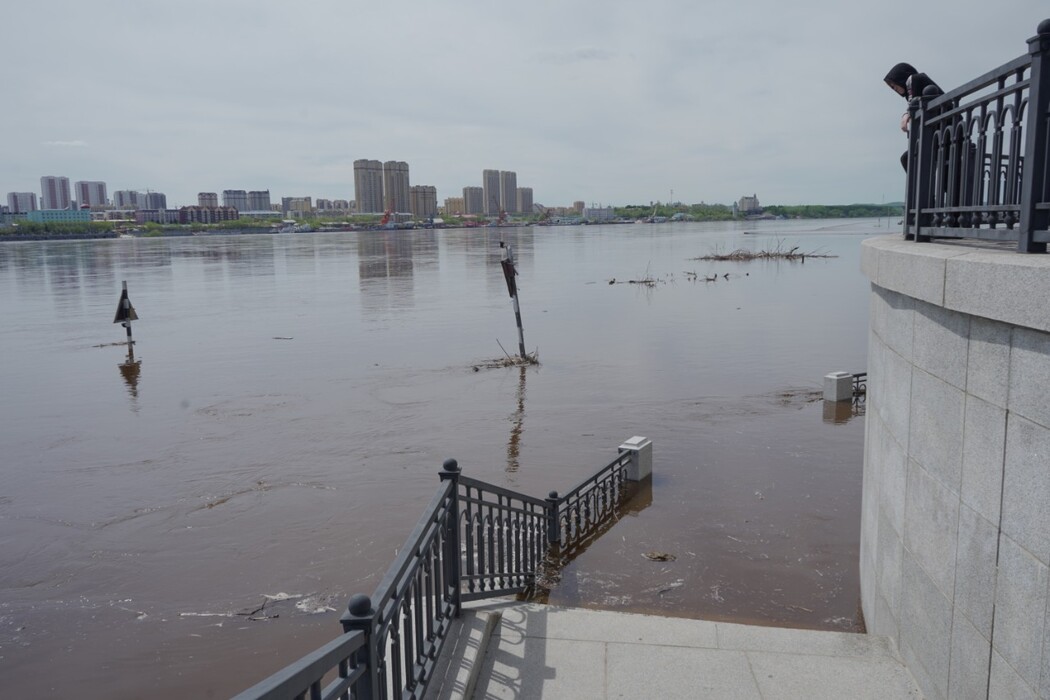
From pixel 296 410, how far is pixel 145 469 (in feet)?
13.7

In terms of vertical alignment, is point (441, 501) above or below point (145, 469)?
above

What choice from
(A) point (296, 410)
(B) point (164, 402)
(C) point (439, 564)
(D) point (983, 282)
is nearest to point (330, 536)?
(C) point (439, 564)

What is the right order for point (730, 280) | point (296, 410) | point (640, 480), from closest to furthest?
point (640, 480) < point (296, 410) < point (730, 280)

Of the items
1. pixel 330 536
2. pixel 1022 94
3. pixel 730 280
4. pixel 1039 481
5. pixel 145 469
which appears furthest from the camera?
pixel 730 280

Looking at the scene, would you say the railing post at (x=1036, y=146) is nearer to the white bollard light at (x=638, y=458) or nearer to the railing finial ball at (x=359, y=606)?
the railing finial ball at (x=359, y=606)

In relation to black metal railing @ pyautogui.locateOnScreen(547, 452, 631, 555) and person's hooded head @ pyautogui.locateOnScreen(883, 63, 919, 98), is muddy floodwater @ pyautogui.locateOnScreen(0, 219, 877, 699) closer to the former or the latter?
black metal railing @ pyautogui.locateOnScreen(547, 452, 631, 555)

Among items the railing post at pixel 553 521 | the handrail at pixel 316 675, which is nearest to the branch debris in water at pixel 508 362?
the railing post at pixel 553 521

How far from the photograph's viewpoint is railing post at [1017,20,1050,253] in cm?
345

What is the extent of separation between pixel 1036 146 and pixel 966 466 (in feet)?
5.04

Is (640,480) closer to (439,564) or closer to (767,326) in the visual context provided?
(439,564)

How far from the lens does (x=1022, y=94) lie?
3.72 m

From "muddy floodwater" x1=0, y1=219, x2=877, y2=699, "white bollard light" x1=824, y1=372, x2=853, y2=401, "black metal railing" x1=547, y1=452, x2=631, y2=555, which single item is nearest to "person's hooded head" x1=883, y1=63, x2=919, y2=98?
"muddy floodwater" x1=0, y1=219, x2=877, y2=699

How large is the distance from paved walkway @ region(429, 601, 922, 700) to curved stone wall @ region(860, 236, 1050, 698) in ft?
1.21

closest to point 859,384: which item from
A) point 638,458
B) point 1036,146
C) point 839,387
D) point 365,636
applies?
point 839,387
